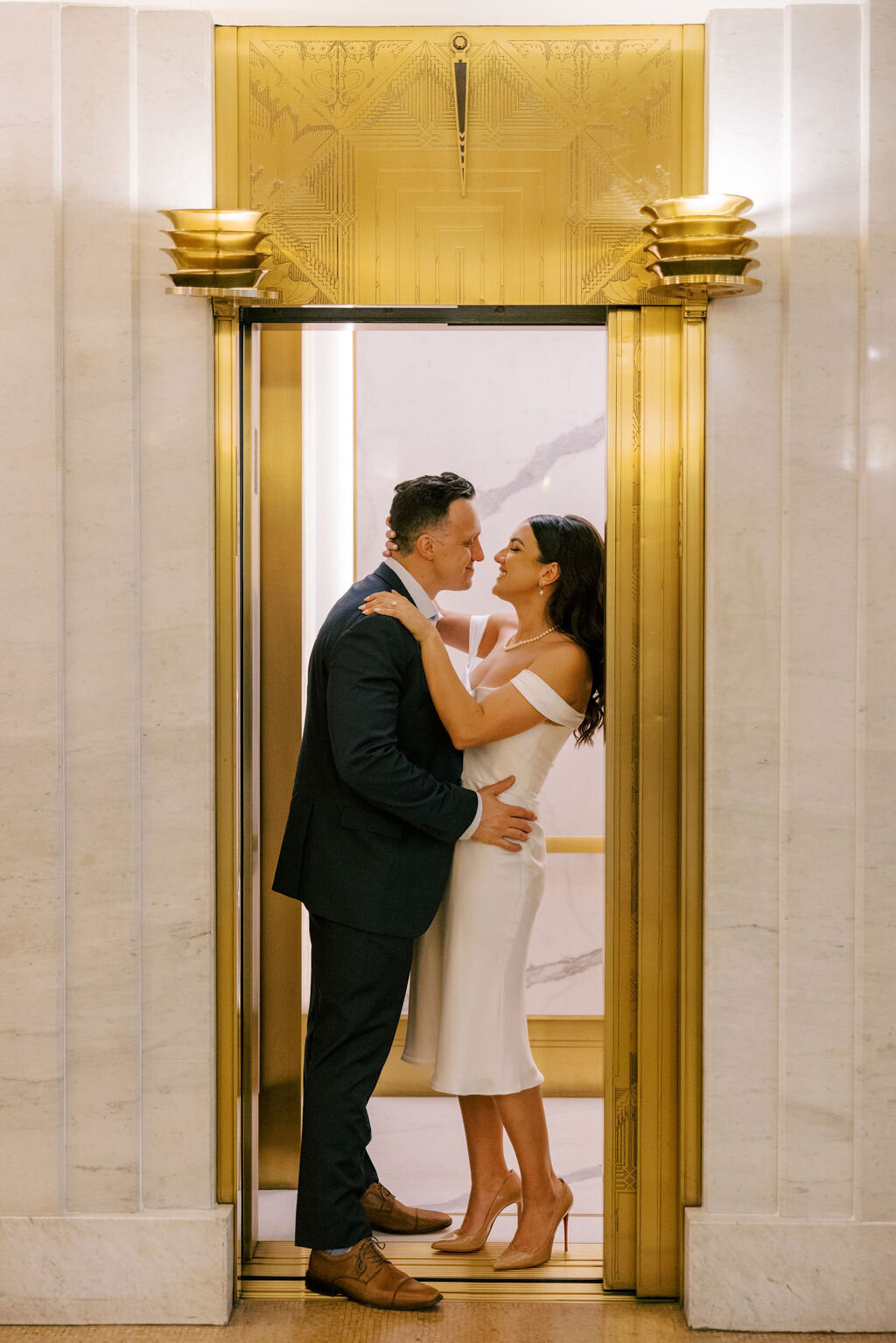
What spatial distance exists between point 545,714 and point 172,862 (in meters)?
0.98

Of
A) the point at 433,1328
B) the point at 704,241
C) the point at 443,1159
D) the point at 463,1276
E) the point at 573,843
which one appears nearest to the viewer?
the point at 704,241

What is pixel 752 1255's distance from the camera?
9.50 feet

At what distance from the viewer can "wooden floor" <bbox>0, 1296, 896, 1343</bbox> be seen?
9.31ft

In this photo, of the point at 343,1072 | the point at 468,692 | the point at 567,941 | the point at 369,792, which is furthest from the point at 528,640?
the point at 343,1072

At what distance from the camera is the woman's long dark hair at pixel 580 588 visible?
324 cm

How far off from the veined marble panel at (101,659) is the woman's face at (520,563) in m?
0.99

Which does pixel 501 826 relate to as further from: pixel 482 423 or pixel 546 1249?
pixel 482 423

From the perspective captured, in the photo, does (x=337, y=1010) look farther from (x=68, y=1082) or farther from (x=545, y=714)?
(x=545, y=714)

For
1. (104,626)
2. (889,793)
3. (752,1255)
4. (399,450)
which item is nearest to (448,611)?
(399,450)

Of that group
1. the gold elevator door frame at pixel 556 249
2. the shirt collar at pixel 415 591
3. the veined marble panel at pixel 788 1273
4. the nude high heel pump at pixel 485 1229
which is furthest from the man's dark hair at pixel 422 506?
the veined marble panel at pixel 788 1273

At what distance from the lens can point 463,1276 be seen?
311cm

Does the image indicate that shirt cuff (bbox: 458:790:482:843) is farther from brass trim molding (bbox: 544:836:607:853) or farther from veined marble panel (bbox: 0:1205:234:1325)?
veined marble panel (bbox: 0:1205:234:1325)

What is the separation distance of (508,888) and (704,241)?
1603 millimetres

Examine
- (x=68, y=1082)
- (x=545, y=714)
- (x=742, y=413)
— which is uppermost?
(x=742, y=413)
